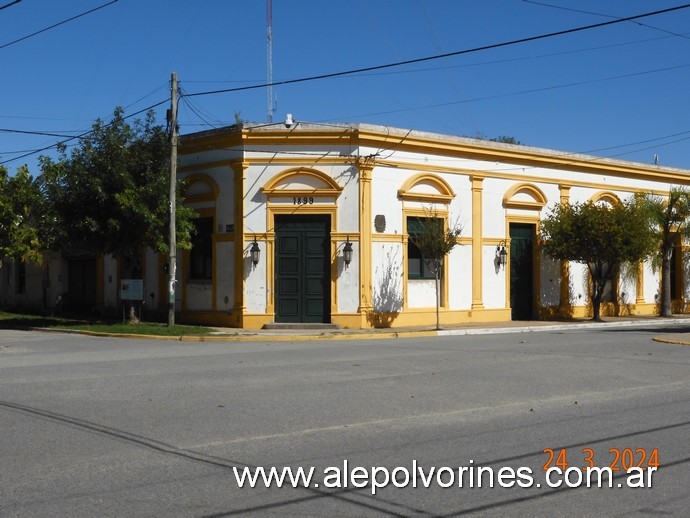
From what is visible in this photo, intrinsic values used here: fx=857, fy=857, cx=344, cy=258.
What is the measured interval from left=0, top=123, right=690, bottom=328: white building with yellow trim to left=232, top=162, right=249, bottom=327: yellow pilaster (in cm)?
4

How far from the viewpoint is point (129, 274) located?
29.3 metres

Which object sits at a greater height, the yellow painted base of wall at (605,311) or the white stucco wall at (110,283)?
the white stucco wall at (110,283)

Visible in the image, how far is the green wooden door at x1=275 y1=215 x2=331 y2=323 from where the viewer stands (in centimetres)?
2747

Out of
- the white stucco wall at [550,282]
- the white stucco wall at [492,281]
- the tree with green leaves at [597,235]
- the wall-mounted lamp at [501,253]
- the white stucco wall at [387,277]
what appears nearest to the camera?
the white stucco wall at [387,277]

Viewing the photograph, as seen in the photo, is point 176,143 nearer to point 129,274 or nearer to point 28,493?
point 129,274

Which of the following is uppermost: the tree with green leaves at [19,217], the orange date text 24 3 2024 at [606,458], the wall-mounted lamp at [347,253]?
the tree with green leaves at [19,217]

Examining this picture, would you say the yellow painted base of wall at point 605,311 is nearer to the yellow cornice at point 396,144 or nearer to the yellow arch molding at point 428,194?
the yellow cornice at point 396,144

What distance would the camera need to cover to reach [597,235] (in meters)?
30.6

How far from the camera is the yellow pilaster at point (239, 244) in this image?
27297 millimetres

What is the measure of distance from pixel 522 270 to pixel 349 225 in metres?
8.47

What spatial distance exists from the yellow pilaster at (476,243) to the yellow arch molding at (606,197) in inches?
249

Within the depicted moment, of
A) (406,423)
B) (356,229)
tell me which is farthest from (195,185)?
(406,423)

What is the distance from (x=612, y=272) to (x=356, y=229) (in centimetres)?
1215

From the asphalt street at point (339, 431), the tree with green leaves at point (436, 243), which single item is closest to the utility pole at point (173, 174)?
the tree with green leaves at point (436, 243)
